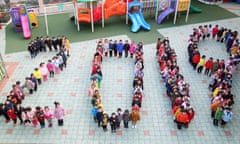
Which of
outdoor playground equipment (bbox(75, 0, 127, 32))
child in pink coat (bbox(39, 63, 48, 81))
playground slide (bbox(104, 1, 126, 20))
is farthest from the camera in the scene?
playground slide (bbox(104, 1, 126, 20))

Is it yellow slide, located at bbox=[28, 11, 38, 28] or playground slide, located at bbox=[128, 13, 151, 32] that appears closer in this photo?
playground slide, located at bbox=[128, 13, 151, 32]

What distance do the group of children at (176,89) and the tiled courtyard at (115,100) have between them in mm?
563

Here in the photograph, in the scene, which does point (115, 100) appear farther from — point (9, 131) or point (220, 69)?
point (220, 69)

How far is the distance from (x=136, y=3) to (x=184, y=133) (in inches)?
434

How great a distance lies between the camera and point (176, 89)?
10.5 m

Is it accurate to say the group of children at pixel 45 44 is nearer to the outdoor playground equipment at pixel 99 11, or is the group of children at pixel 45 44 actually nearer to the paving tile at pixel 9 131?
the outdoor playground equipment at pixel 99 11

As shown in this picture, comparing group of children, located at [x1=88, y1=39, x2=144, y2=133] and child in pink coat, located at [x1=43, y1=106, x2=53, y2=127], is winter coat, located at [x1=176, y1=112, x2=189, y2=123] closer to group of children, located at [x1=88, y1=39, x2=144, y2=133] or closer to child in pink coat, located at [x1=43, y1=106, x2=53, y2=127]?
group of children, located at [x1=88, y1=39, x2=144, y2=133]

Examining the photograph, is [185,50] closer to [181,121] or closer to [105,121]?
[181,121]

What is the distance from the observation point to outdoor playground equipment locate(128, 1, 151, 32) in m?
17.7

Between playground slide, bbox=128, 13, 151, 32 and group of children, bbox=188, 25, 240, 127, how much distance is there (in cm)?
372

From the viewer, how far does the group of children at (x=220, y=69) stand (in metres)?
9.84

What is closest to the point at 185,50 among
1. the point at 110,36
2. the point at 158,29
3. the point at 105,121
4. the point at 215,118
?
the point at 158,29

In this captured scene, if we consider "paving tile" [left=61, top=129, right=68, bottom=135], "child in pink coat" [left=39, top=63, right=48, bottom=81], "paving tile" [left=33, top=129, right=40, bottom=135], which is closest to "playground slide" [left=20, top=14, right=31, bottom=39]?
"child in pink coat" [left=39, top=63, right=48, bottom=81]

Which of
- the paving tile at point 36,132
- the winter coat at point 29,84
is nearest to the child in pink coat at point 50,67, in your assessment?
the winter coat at point 29,84
